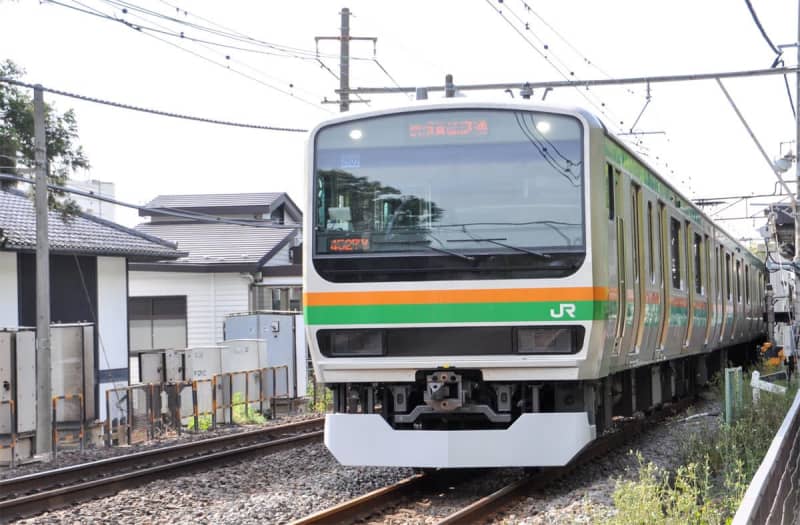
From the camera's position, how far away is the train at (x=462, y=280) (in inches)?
331

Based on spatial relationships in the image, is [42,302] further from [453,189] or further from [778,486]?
[778,486]

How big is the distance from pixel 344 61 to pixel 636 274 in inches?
487

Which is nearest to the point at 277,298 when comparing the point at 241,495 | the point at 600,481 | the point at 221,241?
the point at 221,241

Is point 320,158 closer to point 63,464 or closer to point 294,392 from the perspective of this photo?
point 63,464

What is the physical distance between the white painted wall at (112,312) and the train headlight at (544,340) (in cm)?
1464

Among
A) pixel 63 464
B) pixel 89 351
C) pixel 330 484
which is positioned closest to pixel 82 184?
pixel 89 351

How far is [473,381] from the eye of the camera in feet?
28.6

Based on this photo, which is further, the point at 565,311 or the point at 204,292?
the point at 204,292

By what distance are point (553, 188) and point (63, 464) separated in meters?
7.12

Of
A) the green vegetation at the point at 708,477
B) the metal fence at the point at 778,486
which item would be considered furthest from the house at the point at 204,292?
the metal fence at the point at 778,486

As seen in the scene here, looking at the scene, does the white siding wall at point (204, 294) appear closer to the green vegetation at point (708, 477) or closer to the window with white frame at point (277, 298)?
the window with white frame at point (277, 298)

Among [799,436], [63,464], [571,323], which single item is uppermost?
[571,323]

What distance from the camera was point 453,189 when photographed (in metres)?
8.62

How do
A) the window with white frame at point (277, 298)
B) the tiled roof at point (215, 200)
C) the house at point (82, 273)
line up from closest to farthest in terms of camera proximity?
1. the house at point (82, 273)
2. the window with white frame at point (277, 298)
3. the tiled roof at point (215, 200)
